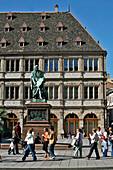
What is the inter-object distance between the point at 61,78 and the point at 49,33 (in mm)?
8987

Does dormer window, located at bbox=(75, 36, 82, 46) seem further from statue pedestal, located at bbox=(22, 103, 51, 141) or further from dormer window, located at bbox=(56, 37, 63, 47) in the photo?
statue pedestal, located at bbox=(22, 103, 51, 141)

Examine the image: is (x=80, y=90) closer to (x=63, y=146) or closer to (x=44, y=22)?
(x=44, y=22)

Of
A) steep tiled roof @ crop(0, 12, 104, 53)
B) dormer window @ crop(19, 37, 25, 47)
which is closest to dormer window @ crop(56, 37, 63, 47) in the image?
steep tiled roof @ crop(0, 12, 104, 53)

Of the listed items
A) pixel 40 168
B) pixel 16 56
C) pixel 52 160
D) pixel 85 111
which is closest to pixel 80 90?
pixel 85 111

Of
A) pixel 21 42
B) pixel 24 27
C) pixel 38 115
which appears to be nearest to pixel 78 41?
pixel 21 42

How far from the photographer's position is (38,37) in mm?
53781

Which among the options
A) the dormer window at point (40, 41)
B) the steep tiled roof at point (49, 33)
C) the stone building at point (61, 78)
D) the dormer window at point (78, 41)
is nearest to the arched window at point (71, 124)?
the stone building at point (61, 78)

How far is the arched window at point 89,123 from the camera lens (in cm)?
4938

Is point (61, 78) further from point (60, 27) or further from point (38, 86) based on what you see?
point (38, 86)

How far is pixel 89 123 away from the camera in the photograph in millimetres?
49531

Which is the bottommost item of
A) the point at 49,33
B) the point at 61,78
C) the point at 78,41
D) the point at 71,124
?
the point at 71,124

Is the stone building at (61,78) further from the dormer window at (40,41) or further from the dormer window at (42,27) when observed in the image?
the dormer window at (42,27)

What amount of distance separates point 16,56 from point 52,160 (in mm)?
34209

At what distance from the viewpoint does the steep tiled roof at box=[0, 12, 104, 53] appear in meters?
51.6
